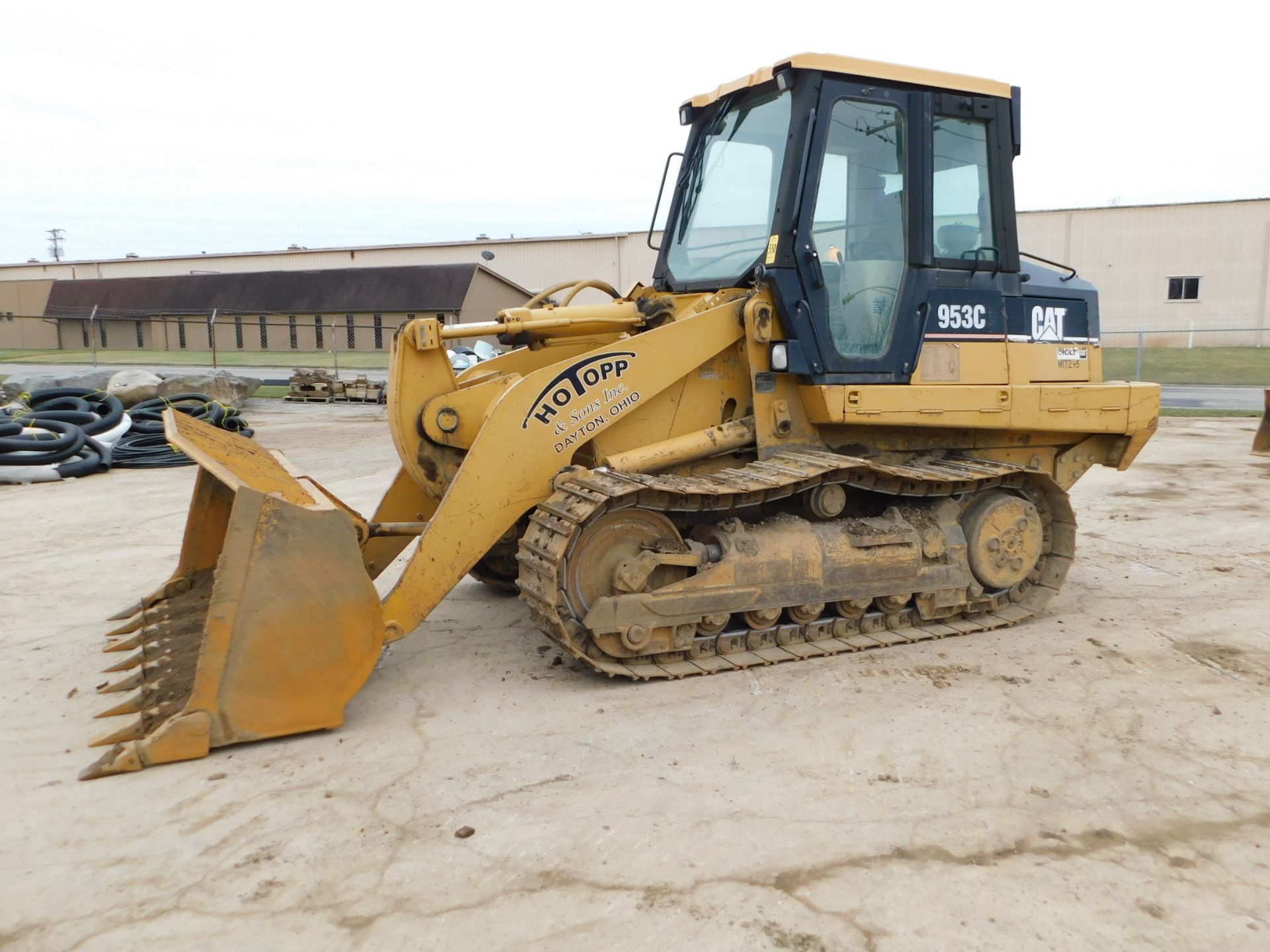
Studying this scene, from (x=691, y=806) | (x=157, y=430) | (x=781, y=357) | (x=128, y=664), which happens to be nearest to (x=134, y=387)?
(x=157, y=430)

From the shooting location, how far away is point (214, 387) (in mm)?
19484

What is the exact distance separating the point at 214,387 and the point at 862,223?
16.9m

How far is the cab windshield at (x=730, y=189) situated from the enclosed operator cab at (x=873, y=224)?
0.03ft

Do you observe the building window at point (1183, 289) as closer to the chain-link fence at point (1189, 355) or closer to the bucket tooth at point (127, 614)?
the chain-link fence at point (1189, 355)

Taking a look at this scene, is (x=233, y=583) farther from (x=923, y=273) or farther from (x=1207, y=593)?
(x=1207, y=593)

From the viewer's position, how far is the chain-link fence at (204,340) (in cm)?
3450

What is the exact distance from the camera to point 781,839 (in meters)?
3.40

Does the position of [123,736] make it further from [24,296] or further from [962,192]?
[24,296]

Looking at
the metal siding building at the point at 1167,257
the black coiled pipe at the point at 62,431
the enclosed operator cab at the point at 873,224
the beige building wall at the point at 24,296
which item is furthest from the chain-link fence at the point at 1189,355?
the beige building wall at the point at 24,296

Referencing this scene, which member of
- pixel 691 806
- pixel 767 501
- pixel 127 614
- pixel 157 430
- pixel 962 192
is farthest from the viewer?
pixel 157 430

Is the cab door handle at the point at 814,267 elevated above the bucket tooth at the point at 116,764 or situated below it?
above

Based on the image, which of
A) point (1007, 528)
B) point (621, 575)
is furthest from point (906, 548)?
point (621, 575)

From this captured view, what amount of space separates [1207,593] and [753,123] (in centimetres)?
423

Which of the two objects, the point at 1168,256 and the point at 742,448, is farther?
the point at 1168,256
